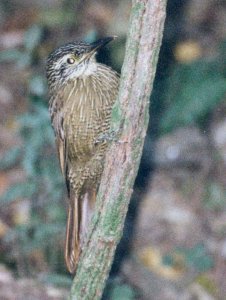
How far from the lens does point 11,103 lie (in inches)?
313

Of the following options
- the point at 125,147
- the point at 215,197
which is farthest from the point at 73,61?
the point at 215,197

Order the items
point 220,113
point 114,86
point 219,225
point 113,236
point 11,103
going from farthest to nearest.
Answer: point 11,103, point 220,113, point 219,225, point 114,86, point 113,236

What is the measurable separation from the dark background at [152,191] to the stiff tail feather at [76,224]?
0.50 meters

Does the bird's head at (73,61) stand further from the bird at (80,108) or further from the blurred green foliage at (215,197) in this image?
the blurred green foliage at (215,197)

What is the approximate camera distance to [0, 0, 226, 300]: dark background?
20.1 ft

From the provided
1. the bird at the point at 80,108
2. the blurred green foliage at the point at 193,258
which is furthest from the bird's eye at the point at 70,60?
the blurred green foliage at the point at 193,258

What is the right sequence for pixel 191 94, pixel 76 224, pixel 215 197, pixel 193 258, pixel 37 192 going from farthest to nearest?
pixel 215 197, pixel 191 94, pixel 37 192, pixel 193 258, pixel 76 224

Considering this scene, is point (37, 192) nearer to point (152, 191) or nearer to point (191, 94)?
point (152, 191)

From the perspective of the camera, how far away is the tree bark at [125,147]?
3.93 m

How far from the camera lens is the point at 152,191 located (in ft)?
23.0

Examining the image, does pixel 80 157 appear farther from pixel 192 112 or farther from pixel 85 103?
Answer: pixel 192 112

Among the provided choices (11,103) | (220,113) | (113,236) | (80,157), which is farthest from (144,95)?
(11,103)

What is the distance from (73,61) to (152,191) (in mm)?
2235

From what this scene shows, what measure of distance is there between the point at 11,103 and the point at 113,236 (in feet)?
12.0
